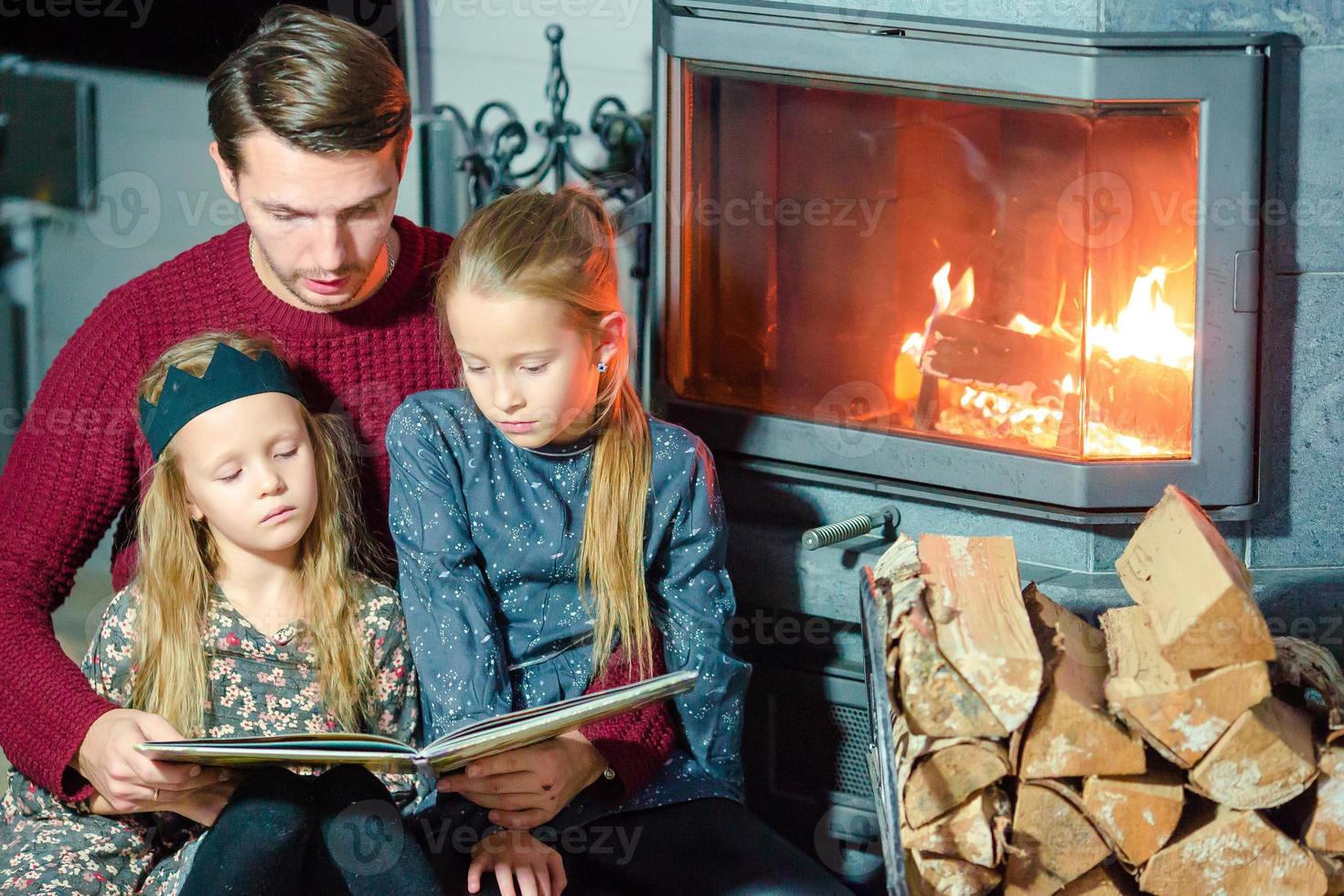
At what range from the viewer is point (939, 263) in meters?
1.73

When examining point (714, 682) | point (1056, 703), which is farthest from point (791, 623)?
point (1056, 703)

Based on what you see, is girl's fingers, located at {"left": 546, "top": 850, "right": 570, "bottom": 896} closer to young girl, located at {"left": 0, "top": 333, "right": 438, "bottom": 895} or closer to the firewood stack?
young girl, located at {"left": 0, "top": 333, "right": 438, "bottom": 895}

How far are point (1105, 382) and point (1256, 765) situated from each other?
1.81ft

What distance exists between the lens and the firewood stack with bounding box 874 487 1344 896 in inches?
47.3

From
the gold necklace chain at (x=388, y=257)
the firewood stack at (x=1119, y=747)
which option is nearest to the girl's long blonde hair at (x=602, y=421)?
the gold necklace chain at (x=388, y=257)

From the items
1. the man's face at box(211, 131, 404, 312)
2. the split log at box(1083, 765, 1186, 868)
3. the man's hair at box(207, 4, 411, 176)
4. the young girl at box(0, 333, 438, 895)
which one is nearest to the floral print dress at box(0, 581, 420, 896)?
the young girl at box(0, 333, 438, 895)

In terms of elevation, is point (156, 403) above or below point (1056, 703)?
above

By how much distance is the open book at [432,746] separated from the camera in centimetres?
115

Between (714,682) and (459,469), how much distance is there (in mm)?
353

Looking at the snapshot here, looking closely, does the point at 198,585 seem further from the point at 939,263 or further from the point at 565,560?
the point at 939,263

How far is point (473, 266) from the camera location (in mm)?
1416

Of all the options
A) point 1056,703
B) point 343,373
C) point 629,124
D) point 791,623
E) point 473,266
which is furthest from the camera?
point 629,124

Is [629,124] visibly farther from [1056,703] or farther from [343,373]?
[1056,703]

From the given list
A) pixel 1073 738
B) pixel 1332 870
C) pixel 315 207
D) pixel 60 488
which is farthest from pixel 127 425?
pixel 1332 870
